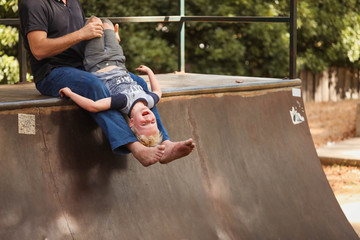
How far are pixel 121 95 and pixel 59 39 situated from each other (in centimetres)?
49

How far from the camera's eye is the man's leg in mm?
3451

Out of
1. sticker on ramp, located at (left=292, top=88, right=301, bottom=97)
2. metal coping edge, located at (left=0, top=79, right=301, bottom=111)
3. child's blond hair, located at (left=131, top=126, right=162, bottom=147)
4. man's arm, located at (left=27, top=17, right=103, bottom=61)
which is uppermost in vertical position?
man's arm, located at (left=27, top=17, right=103, bottom=61)

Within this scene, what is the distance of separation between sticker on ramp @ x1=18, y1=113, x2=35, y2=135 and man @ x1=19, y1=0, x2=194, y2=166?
312 mm

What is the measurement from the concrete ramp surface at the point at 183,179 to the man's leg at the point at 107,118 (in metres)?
0.15

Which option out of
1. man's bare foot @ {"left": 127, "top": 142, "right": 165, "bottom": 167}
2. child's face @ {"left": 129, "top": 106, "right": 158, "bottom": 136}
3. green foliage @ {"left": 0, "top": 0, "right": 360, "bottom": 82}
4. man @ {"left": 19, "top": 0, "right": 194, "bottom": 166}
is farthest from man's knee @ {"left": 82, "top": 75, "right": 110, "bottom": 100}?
green foliage @ {"left": 0, "top": 0, "right": 360, "bottom": 82}

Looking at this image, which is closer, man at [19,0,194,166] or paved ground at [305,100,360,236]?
man at [19,0,194,166]

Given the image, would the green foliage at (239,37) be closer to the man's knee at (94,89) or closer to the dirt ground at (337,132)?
the dirt ground at (337,132)

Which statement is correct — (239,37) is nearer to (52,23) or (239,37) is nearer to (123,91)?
(52,23)

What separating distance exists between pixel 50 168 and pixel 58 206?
0.67 feet

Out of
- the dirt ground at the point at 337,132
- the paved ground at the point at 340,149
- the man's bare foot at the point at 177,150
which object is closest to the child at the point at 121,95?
the man's bare foot at the point at 177,150

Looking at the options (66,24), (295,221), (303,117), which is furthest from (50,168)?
(303,117)

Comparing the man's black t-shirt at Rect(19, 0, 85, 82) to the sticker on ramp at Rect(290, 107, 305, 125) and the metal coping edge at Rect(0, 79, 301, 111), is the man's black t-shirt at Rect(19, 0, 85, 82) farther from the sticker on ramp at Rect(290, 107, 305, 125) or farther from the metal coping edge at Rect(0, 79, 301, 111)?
the sticker on ramp at Rect(290, 107, 305, 125)

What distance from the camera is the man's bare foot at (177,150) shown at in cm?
342

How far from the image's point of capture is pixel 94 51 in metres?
3.84
